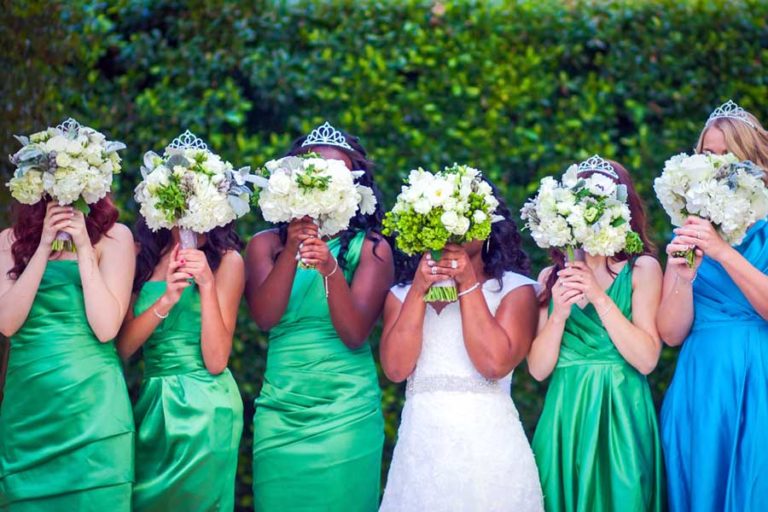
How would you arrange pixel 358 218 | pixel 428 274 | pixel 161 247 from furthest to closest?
1. pixel 358 218
2. pixel 161 247
3. pixel 428 274

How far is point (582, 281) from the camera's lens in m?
5.46

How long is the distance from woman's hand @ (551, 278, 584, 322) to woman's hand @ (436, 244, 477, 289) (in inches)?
16.0

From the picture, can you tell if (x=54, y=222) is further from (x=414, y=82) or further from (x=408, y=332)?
(x=414, y=82)

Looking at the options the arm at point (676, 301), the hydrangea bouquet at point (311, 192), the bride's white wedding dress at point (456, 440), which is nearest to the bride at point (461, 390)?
the bride's white wedding dress at point (456, 440)

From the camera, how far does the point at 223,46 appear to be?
27.7ft

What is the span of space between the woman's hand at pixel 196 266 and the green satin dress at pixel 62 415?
0.54m

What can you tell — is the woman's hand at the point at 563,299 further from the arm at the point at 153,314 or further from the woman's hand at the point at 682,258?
the arm at the point at 153,314

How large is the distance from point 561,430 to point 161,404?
190 centimetres

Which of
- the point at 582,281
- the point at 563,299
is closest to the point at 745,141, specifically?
the point at 582,281

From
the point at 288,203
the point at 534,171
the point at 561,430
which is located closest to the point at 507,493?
the point at 561,430

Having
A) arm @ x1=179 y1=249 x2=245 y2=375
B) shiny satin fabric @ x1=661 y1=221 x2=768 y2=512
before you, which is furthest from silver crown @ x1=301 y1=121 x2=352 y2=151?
shiny satin fabric @ x1=661 y1=221 x2=768 y2=512

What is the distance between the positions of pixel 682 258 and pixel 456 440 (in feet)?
4.29

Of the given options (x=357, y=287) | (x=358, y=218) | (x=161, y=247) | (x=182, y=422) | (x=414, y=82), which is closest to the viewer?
(x=182, y=422)

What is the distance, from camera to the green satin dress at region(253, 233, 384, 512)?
583 cm
